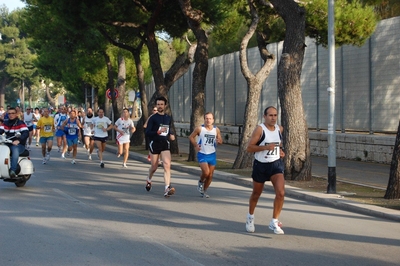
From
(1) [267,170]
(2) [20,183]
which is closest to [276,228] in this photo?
(1) [267,170]

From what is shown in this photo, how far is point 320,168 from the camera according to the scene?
20.1 metres

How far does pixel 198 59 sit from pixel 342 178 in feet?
22.9

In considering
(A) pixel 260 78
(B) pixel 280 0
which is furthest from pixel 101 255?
(A) pixel 260 78

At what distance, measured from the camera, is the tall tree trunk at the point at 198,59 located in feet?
69.7

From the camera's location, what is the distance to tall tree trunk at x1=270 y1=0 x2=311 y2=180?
1602cm

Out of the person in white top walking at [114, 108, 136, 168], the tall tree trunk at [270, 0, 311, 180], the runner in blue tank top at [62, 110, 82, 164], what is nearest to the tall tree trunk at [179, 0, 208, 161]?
the person in white top walking at [114, 108, 136, 168]

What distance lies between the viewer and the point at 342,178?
1708 cm

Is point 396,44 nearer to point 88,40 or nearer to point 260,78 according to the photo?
point 260,78

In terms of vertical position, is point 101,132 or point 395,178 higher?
point 101,132

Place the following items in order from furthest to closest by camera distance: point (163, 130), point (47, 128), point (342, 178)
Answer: point (47, 128), point (342, 178), point (163, 130)

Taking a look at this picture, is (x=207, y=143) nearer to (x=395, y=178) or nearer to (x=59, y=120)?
(x=395, y=178)

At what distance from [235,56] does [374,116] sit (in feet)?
38.5

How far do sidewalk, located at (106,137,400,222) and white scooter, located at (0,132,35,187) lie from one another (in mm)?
5115

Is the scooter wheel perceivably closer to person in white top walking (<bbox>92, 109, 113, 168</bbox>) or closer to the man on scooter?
the man on scooter
